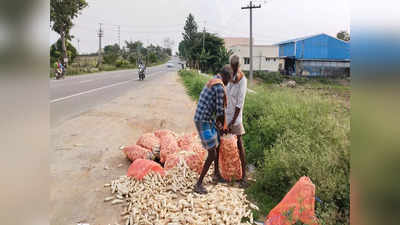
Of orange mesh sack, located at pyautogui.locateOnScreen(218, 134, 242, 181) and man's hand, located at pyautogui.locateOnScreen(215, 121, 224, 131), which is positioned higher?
man's hand, located at pyautogui.locateOnScreen(215, 121, 224, 131)

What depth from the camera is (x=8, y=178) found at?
1.05 m

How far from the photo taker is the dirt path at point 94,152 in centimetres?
319

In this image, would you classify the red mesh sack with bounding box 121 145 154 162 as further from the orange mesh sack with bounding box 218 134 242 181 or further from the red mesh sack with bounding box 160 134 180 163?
the orange mesh sack with bounding box 218 134 242 181

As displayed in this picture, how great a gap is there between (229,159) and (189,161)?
550mm

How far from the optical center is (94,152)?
16.6 ft

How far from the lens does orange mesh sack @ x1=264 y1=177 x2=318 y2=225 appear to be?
253 centimetres

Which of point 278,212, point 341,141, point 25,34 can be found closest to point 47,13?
point 25,34

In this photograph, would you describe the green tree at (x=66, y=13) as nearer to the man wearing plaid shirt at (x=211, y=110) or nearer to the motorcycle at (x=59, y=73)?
the motorcycle at (x=59, y=73)

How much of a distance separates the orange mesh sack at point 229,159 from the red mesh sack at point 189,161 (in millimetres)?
330

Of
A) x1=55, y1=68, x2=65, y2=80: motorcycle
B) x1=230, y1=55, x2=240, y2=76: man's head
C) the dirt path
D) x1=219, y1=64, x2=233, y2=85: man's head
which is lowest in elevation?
the dirt path

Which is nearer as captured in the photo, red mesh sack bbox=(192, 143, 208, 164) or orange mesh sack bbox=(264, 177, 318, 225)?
orange mesh sack bbox=(264, 177, 318, 225)

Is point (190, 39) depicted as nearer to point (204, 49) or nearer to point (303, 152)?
point (204, 49)

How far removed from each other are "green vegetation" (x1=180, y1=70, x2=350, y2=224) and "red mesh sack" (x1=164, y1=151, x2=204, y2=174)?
75 cm

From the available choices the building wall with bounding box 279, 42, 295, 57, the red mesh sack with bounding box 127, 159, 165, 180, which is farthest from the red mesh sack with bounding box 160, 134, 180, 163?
the building wall with bounding box 279, 42, 295, 57
